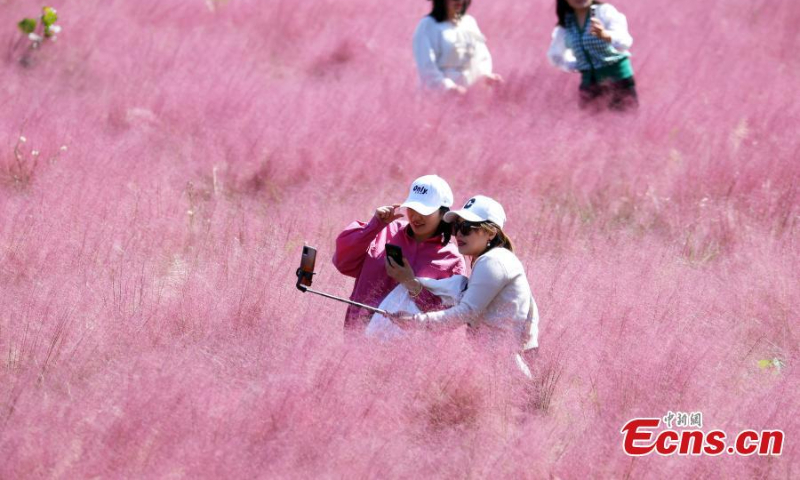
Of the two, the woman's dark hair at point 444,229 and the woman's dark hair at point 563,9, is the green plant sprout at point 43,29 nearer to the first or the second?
the woman's dark hair at point 563,9

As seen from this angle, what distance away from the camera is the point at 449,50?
724 cm

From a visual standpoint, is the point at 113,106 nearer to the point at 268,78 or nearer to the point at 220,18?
the point at 268,78

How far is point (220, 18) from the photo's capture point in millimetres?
9617

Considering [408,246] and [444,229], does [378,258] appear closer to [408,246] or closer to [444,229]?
[408,246]

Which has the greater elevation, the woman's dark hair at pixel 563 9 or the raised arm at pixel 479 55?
the woman's dark hair at pixel 563 9

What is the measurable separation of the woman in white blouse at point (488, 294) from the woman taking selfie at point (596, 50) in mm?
3115

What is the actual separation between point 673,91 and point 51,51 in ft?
15.1

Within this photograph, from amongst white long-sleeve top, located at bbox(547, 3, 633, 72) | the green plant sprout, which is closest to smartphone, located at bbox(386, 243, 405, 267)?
white long-sleeve top, located at bbox(547, 3, 633, 72)

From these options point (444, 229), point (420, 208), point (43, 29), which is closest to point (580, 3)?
point (444, 229)

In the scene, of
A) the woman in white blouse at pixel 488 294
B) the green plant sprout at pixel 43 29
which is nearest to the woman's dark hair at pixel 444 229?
the woman in white blouse at pixel 488 294

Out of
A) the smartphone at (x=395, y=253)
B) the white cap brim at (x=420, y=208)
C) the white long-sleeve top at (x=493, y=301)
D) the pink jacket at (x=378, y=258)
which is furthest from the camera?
the pink jacket at (x=378, y=258)

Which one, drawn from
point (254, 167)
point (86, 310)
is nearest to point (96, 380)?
point (86, 310)

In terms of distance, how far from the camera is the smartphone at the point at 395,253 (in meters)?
4.19

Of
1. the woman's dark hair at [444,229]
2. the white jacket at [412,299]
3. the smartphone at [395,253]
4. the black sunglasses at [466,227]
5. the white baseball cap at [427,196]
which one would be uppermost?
the white baseball cap at [427,196]
